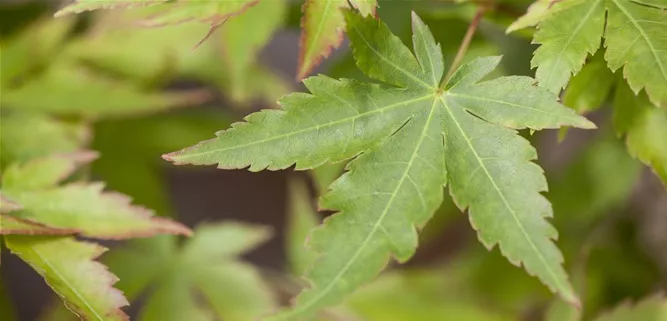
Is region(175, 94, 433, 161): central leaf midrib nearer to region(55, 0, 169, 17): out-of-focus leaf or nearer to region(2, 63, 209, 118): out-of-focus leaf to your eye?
region(55, 0, 169, 17): out-of-focus leaf

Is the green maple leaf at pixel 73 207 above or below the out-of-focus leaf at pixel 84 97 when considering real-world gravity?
below

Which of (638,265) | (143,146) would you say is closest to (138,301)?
(143,146)

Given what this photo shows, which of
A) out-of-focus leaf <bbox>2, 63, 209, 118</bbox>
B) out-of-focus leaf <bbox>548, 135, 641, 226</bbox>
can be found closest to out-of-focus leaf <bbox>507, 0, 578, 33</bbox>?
out-of-focus leaf <bbox>2, 63, 209, 118</bbox>

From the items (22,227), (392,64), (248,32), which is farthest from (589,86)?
(22,227)

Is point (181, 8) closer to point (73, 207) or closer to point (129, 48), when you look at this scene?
point (73, 207)

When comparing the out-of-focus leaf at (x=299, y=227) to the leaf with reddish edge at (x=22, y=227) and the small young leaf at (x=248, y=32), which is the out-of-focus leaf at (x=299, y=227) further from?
the leaf with reddish edge at (x=22, y=227)

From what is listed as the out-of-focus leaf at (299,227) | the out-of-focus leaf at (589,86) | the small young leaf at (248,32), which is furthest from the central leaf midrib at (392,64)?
the out-of-focus leaf at (299,227)
